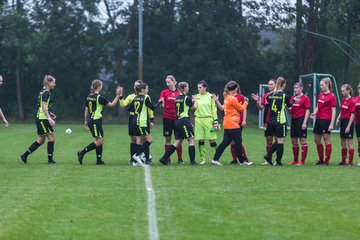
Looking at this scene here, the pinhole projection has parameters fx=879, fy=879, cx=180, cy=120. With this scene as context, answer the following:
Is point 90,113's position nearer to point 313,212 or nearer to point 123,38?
point 313,212

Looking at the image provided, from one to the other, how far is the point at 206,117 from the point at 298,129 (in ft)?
6.72

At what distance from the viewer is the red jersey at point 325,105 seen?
19.4 metres

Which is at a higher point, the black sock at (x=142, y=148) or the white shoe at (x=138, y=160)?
the black sock at (x=142, y=148)

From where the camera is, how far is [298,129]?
19.4 meters

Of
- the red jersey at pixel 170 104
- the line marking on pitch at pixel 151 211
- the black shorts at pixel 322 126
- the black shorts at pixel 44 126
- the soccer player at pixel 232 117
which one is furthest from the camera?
the red jersey at pixel 170 104

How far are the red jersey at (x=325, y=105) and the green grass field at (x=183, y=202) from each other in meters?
1.26

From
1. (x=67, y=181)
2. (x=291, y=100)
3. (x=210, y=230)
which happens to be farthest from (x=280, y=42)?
(x=210, y=230)

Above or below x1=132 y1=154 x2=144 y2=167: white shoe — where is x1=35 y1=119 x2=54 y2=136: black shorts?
above

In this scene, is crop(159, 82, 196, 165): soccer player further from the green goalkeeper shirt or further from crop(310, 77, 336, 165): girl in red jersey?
crop(310, 77, 336, 165): girl in red jersey

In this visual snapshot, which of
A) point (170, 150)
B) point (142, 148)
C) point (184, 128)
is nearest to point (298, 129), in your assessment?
point (184, 128)

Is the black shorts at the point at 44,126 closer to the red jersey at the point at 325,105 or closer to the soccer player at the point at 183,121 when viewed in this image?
the soccer player at the point at 183,121

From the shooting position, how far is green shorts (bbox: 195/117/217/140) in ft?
63.9

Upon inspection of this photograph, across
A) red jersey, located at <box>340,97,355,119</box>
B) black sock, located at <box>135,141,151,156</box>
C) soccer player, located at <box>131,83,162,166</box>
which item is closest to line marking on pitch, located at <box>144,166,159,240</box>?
black sock, located at <box>135,141,151,156</box>

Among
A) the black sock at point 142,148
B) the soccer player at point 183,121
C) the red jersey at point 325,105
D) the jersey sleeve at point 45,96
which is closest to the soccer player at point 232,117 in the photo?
the soccer player at point 183,121
